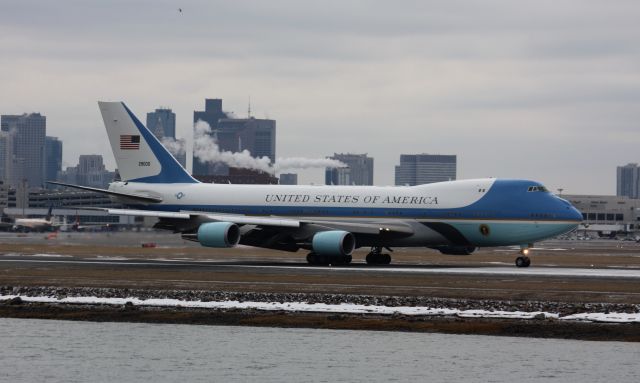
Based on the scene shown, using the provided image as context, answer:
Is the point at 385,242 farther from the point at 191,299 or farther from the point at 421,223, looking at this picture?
the point at 191,299

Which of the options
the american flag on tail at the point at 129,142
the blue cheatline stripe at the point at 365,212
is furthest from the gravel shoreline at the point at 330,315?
the american flag on tail at the point at 129,142

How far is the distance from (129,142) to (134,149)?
64 centimetres

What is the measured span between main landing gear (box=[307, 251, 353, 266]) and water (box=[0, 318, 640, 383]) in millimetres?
26111

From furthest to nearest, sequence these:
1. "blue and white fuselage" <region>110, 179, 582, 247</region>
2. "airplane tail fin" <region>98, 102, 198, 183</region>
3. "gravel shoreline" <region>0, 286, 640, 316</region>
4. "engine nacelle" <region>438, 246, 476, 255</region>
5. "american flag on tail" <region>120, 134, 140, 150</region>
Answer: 1. "american flag on tail" <region>120, 134, 140, 150</region>
2. "airplane tail fin" <region>98, 102, 198, 183</region>
3. "engine nacelle" <region>438, 246, 476, 255</region>
4. "blue and white fuselage" <region>110, 179, 582, 247</region>
5. "gravel shoreline" <region>0, 286, 640, 316</region>

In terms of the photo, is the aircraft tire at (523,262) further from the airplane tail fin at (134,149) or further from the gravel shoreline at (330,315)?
the airplane tail fin at (134,149)

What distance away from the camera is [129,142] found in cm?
7725

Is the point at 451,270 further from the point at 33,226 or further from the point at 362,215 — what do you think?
the point at 33,226

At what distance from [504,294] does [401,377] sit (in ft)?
50.8

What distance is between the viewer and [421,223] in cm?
6600

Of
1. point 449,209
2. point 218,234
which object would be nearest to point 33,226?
point 218,234

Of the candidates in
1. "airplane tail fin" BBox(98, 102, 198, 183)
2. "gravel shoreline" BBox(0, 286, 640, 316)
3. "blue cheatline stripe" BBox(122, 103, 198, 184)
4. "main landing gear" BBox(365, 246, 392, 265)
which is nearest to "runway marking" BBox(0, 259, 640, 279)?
"main landing gear" BBox(365, 246, 392, 265)

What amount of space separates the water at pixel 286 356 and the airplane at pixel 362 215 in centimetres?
2647

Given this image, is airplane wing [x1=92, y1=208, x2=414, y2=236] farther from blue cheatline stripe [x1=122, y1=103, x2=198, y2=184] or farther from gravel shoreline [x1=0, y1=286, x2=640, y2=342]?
gravel shoreline [x1=0, y1=286, x2=640, y2=342]

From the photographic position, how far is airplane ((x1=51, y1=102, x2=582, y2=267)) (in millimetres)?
64750
